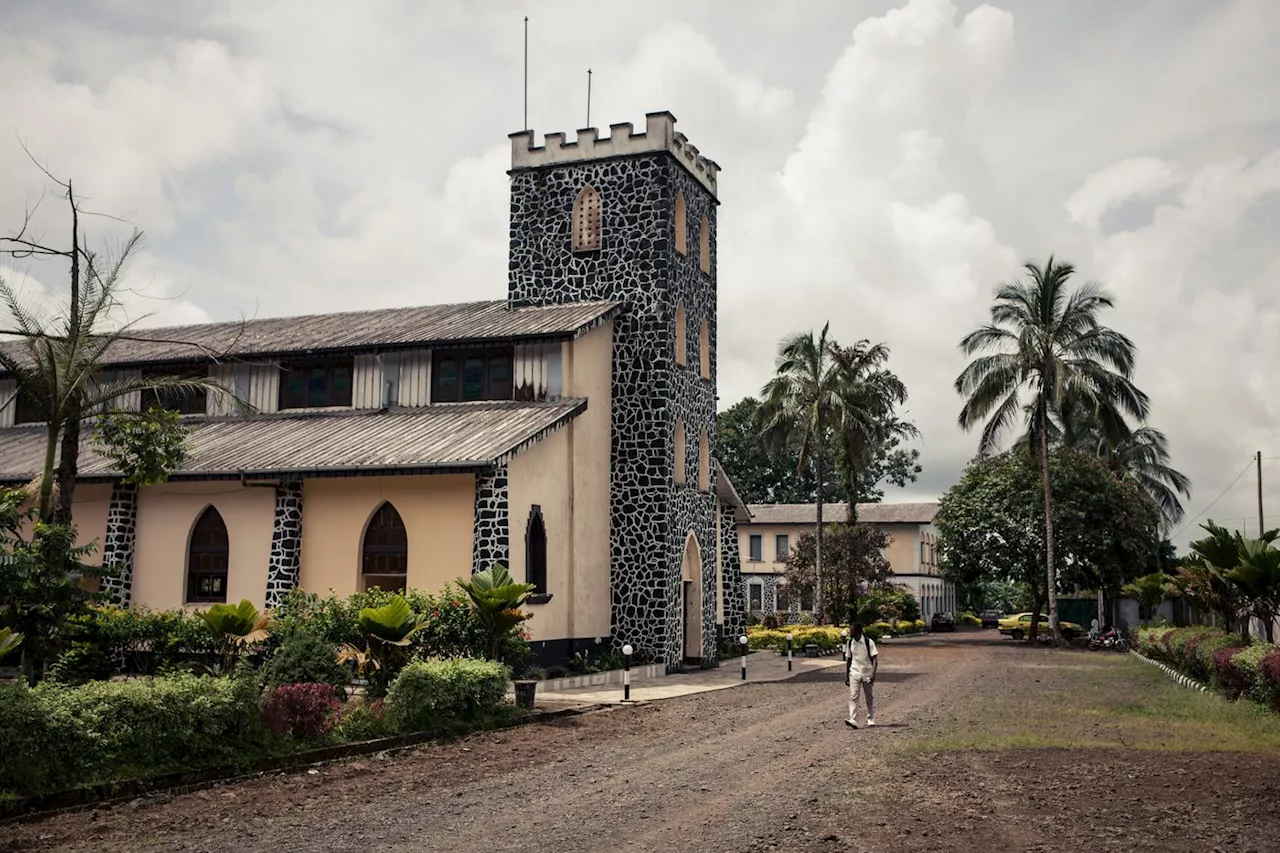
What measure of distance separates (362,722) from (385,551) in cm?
881

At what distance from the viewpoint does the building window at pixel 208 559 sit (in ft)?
80.8

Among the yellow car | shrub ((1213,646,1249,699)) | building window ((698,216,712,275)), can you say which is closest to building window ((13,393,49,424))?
building window ((698,216,712,275))

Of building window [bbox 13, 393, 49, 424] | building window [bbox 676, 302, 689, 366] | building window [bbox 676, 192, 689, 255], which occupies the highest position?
building window [bbox 676, 192, 689, 255]

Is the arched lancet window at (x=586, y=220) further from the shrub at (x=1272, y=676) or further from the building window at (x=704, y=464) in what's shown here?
the shrub at (x=1272, y=676)

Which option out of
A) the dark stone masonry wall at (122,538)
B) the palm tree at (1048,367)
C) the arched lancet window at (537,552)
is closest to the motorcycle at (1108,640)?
the palm tree at (1048,367)

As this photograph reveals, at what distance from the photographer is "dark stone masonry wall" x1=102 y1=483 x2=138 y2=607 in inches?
971

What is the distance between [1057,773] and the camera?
12.5 meters

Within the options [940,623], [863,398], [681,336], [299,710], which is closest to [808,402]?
[863,398]

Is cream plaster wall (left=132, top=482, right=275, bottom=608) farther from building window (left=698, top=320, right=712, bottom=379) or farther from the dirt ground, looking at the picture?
building window (left=698, top=320, right=712, bottom=379)

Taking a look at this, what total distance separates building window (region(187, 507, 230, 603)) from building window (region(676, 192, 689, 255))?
41.1ft

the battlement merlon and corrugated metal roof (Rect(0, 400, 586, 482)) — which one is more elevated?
the battlement merlon

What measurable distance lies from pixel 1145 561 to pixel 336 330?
34.4m

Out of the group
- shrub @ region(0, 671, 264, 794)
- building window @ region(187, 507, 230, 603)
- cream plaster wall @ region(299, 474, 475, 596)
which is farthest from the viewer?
building window @ region(187, 507, 230, 603)

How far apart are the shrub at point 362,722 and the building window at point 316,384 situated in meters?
13.9
